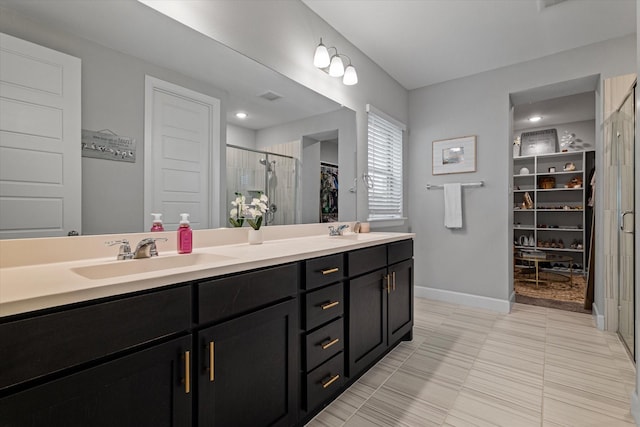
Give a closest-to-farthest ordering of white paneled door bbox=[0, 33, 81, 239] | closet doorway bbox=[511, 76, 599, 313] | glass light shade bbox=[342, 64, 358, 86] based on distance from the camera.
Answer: white paneled door bbox=[0, 33, 81, 239], glass light shade bbox=[342, 64, 358, 86], closet doorway bbox=[511, 76, 599, 313]

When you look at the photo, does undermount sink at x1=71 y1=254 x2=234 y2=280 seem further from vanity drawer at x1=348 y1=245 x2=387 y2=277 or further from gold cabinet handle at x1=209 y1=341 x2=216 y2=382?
vanity drawer at x1=348 y1=245 x2=387 y2=277

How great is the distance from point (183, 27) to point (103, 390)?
1577 millimetres

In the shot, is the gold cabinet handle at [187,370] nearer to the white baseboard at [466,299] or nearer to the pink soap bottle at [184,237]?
the pink soap bottle at [184,237]

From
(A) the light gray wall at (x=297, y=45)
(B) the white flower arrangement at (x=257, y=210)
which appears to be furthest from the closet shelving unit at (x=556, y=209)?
(B) the white flower arrangement at (x=257, y=210)

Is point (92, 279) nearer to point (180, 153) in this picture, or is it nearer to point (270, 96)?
point (180, 153)

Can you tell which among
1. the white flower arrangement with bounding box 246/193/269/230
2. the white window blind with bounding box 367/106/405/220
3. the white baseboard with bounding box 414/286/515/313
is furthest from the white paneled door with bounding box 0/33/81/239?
the white baseboard with bounding box 414/286/515/313

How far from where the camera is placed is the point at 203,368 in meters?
1.00

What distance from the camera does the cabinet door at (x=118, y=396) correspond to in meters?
0.69

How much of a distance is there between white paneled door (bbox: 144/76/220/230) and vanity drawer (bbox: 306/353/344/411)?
3.10ft

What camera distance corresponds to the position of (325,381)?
155 centimetres

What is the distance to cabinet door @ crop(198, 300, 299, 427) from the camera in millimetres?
1022

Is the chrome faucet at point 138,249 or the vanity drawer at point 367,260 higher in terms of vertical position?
the chrome faucet at point 138,249

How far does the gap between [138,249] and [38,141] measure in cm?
51

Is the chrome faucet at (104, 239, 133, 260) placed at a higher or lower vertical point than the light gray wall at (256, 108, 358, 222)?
lower
